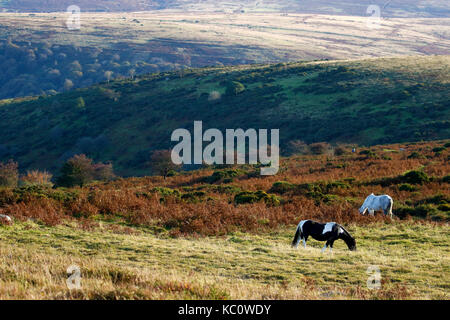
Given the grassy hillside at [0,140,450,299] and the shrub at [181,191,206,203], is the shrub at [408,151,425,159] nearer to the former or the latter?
the grassy hillside at [0,140,450,299]

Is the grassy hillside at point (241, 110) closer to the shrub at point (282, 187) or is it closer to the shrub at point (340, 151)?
the shrub at point (340, 151)

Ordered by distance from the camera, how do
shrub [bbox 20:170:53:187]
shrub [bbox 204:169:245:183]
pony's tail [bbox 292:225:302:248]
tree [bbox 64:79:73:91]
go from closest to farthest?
pony's tail [bbox 292:225:302:248], shrub [bbox 204:169:245:183], shrub [bbox 20:170:53:187], tree [bbox 64:79:73:91]

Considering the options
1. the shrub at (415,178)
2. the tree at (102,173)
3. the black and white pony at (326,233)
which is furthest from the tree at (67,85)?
the black and white pony at (326,233)

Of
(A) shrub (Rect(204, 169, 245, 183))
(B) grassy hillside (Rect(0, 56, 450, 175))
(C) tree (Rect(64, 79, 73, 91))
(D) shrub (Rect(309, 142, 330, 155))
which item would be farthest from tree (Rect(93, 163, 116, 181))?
(C) tree (Rect(64, 79, 73, 91))

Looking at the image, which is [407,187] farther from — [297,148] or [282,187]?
[297,148]

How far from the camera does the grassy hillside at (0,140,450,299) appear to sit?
23.9 ft

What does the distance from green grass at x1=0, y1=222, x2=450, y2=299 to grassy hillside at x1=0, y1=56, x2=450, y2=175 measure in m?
38.9

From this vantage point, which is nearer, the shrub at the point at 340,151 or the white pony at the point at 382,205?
the white pony at the point at 382,205

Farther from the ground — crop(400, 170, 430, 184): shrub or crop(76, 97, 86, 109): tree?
crop(400, 170, 430, 184): shrub

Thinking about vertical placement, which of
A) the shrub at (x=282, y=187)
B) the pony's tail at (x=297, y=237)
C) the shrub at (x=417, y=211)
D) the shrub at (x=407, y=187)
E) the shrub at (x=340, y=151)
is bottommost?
the shrub at (x=340, y=151)

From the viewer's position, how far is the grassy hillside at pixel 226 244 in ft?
23.9

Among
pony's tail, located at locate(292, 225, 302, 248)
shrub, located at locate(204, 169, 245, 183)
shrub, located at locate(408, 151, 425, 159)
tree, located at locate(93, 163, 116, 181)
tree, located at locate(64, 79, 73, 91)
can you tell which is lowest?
tree, located at locate(93, 163, 116, 181)

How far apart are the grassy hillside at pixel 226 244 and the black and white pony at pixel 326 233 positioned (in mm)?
395
